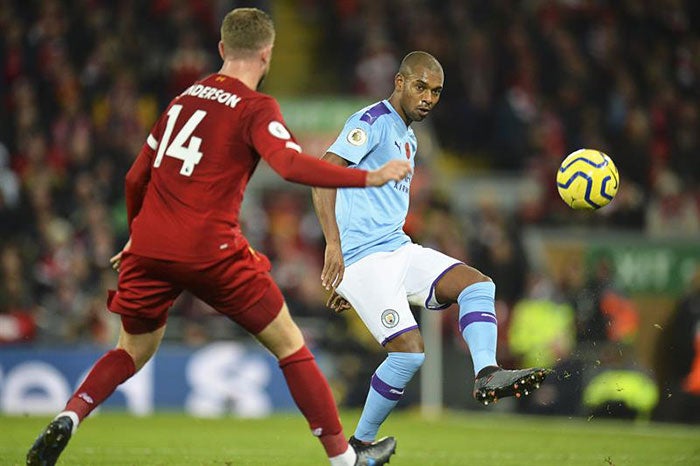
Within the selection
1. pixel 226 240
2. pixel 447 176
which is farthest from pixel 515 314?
pixel 226 240

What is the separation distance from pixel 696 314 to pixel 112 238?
654 cm

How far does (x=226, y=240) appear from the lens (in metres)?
5.97

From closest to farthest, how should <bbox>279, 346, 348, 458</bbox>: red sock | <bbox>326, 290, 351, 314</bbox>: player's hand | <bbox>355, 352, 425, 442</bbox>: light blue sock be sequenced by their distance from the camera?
<bbox>279, 346, 348, 458</bbox>: red sock → <bbox>355, 352, 425, 442</bbox>: light blue sock → <bbox>326, 290, 351, 314</bbox>: player's hand

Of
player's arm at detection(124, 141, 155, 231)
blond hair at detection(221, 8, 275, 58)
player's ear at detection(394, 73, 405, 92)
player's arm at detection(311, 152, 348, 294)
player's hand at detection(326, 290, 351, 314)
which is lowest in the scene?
player's hand at detection(326, 290, 351, 314)

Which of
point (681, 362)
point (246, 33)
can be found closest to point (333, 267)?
point (246, 33)

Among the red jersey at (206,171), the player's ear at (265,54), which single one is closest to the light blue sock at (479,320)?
the red jersey at (206,171)

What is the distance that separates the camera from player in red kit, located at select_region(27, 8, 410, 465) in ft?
19.4

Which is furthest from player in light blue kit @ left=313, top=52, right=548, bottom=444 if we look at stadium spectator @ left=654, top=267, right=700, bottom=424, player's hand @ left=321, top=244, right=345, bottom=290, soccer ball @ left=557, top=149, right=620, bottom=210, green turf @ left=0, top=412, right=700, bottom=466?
stadium spectator @ left=654, top=267, right=700, bottom=424

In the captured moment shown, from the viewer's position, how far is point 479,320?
277 inches

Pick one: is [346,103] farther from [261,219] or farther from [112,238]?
[112,238]

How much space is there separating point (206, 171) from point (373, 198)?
5.77 feet

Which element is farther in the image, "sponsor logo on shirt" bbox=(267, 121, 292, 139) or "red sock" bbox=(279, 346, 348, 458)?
"red sock" bbox=(279, 346, 348, 458)

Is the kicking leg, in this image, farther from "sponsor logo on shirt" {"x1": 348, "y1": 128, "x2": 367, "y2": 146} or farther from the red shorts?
the red shorts

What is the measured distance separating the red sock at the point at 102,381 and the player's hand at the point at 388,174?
1.57 metres
